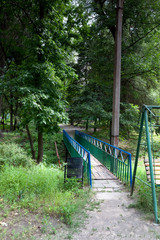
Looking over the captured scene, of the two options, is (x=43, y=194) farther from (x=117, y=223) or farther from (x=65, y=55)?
(x=65, y=55)

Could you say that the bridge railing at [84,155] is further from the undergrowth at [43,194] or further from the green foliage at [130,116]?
the green foliage at [130,116]

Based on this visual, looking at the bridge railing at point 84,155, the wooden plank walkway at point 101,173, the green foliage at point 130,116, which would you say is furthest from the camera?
the green foliage at point 130,116

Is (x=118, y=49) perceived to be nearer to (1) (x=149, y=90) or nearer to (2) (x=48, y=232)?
(1) (x=149, y=90)

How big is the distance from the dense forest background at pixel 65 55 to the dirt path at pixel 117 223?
392cm

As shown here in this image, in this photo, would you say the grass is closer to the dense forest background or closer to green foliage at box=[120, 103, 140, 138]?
the dense forest background

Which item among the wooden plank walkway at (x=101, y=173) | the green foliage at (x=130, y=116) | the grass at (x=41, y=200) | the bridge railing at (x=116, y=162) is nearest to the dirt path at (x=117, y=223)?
the grass at (x=41, y=200)

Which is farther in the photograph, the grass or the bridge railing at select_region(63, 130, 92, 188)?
the bridge railing at select_region(63, 130, 92, 188)

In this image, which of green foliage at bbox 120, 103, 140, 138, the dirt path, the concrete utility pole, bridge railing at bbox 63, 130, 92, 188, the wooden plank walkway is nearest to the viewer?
the dirt path

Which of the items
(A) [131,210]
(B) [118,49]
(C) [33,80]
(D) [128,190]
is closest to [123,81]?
(B) [118,49]

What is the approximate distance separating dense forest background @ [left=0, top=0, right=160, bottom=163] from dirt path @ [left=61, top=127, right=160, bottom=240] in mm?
3925

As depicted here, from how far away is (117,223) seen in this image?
11.3 feet

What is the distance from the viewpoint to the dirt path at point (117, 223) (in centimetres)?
308

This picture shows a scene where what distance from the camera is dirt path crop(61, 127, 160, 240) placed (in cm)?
308

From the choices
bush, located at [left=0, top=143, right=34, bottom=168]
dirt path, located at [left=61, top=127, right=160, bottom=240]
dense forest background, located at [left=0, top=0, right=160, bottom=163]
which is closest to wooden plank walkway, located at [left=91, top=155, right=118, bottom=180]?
dirt path, located at [left=61, top=127, right=160, bottom=240]
